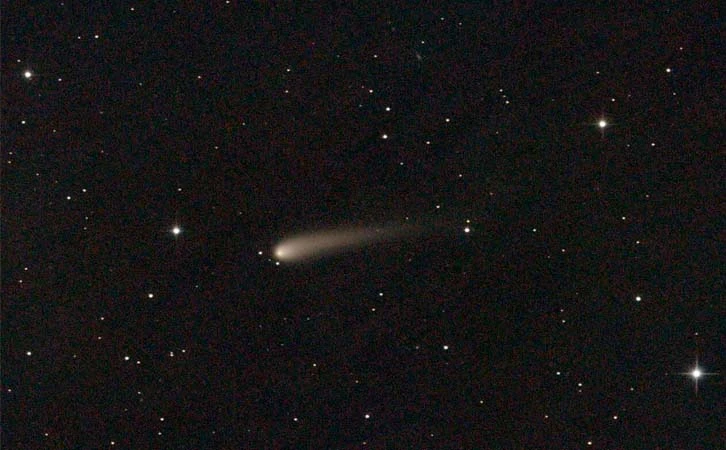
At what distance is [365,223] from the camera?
1.94 feet

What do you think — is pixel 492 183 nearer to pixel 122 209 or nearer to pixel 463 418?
pixel 463 418

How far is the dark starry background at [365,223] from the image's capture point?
58 cm

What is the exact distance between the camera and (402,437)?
0.58 meters

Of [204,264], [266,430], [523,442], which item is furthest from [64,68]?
[523,442]

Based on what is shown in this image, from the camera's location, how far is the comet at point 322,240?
0.59 metres

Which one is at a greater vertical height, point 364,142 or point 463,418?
point 364,142

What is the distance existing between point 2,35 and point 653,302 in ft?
1.95

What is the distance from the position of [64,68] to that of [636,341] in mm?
536

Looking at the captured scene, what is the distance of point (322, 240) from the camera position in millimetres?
590

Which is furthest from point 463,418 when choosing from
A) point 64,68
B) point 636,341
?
point 64,68

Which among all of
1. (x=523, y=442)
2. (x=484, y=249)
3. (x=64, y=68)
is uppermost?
(x=64, y=68)

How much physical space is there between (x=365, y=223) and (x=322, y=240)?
39mm

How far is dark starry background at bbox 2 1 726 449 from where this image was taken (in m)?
0.58

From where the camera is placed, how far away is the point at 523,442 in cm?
58
